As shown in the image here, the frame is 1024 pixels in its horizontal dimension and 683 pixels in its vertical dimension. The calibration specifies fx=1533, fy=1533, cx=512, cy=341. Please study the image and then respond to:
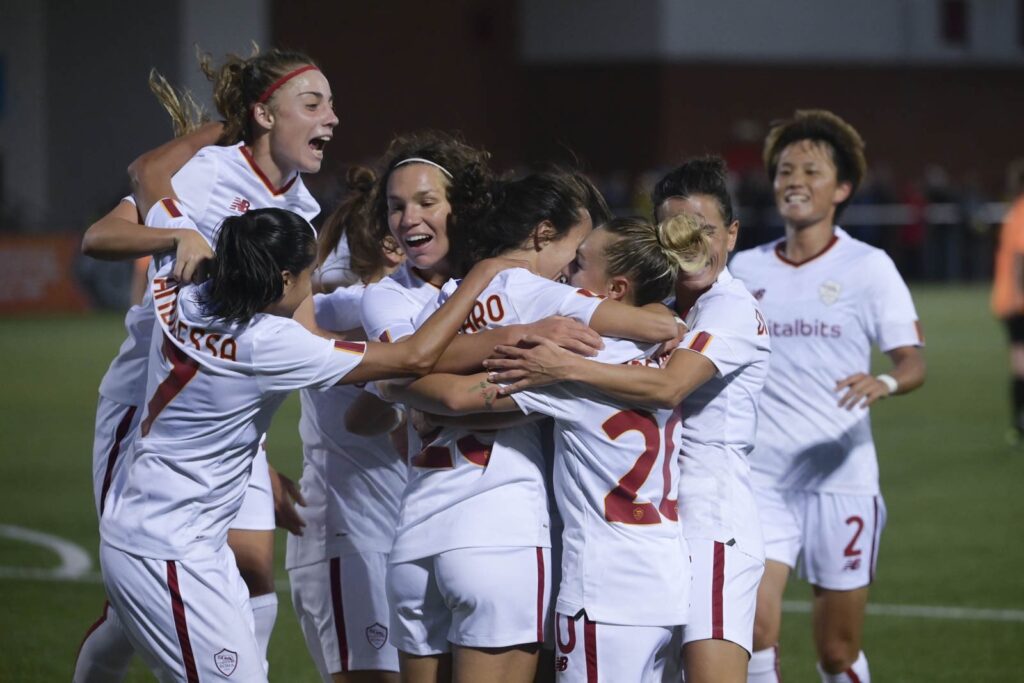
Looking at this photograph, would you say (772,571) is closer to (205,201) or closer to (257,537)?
(257,537)

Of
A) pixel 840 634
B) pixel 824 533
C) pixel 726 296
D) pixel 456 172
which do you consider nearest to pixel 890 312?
pixel 824 533

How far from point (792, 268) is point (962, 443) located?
748 centimetres

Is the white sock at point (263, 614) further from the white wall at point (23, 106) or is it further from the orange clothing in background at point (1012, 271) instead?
the white wall at point (23, 106)

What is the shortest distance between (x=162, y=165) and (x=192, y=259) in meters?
0.91

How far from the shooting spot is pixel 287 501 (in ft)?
17.3

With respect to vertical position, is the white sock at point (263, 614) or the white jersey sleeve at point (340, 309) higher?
the white jersey sleeve at point (340, 309)

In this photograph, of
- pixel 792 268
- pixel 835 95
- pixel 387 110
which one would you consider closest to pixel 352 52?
pixel 387 110

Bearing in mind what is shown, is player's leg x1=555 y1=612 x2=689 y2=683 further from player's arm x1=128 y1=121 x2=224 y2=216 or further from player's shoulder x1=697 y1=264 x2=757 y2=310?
player's arm x1=128 y1=121 x2=224 y2=216

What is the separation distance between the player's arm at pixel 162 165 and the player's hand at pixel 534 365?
149cm

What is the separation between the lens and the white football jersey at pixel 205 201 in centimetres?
492

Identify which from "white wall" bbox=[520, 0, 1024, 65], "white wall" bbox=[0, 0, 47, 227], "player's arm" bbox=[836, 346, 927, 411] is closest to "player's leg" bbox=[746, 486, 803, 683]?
"player's arm" bbox=[836, 346, 927, 411]

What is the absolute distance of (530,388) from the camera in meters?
3.95

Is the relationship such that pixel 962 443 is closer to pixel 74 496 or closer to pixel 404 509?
pixel 74 496

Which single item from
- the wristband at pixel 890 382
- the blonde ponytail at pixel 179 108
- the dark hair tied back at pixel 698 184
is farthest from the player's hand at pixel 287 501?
the wristband at pixel 890 382
